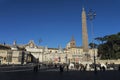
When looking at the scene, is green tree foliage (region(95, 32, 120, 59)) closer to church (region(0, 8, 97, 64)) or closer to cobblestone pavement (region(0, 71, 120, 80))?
church (region(0, 8, 97, 64))

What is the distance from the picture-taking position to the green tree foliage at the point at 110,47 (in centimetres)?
7047

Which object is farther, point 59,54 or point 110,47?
point 59,54

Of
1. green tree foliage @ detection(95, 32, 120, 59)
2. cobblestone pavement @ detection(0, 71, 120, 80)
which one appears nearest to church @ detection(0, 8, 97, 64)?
green tree foliage @ detection(95, 32, 120, 59)

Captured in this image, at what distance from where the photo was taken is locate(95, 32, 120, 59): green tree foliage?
2775 inches

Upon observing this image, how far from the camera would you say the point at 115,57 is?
69.9m

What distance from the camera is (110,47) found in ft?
247

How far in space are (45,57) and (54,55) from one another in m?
6.88

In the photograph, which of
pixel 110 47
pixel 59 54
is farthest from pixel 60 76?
pixel 59 54

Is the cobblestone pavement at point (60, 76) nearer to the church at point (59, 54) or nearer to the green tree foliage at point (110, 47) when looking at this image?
the church at point (59, 54)

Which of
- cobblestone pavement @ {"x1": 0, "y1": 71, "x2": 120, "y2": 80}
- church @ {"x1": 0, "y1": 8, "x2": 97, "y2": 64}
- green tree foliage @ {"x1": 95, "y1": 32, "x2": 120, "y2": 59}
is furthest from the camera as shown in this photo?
green tree foliage @ {"x1": 95, "y1": 32, "x2": 120, "y2": 59}

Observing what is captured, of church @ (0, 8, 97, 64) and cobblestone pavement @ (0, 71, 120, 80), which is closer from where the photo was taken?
cobblestone pavement @ (0, 71, 120, 80)

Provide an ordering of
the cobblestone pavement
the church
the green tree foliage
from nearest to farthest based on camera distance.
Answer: the cobblestone pavement
the church
the green tree foliage

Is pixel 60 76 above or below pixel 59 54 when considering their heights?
below

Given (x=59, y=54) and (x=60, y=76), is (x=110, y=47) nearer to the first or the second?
(x=59, y=54)
